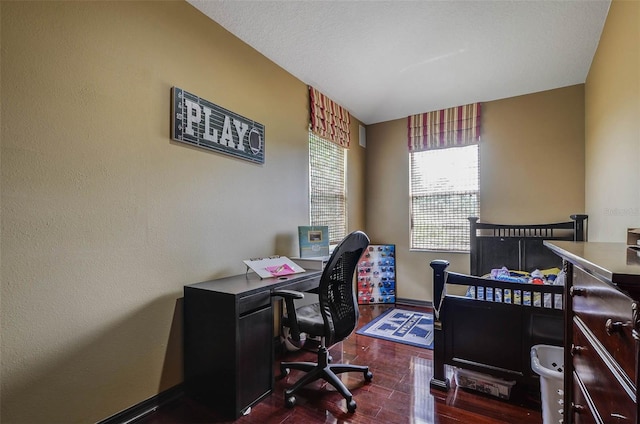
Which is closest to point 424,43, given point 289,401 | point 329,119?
point 329,119

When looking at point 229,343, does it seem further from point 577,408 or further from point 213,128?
point 577,408

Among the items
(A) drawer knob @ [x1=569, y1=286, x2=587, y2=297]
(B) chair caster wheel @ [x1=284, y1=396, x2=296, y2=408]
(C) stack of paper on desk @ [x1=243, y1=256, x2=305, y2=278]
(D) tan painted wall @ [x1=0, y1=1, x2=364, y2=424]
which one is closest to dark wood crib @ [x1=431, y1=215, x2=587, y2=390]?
(A) drawer knob @ [x1=569, y1=286, x2=587, y2=297]

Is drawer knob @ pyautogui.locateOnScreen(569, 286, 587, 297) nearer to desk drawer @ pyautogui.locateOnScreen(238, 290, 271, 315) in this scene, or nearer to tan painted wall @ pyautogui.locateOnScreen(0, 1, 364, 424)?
desk drawer @ pyautogui.locateOnScreen(238, 290, 271, 315)

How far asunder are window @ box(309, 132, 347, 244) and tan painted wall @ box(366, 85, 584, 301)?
2.74ft

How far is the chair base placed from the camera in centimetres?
187

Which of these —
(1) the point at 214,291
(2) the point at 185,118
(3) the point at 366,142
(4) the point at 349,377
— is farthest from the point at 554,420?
(3) the point at 366,142

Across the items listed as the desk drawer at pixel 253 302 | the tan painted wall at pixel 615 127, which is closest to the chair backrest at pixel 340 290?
the desk drawer at pixel 253 302

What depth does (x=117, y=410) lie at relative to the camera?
1.66 m

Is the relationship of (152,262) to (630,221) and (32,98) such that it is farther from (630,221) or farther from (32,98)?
(630,221)

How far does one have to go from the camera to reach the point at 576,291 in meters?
1.06

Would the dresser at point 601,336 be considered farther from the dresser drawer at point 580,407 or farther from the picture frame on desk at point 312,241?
the picture frame on desk at point 312,241

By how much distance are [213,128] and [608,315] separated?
2289 millimetres

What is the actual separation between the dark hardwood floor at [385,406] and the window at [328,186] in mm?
1714

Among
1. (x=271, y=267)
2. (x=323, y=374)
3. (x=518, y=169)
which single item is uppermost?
(x=518, y=169)
